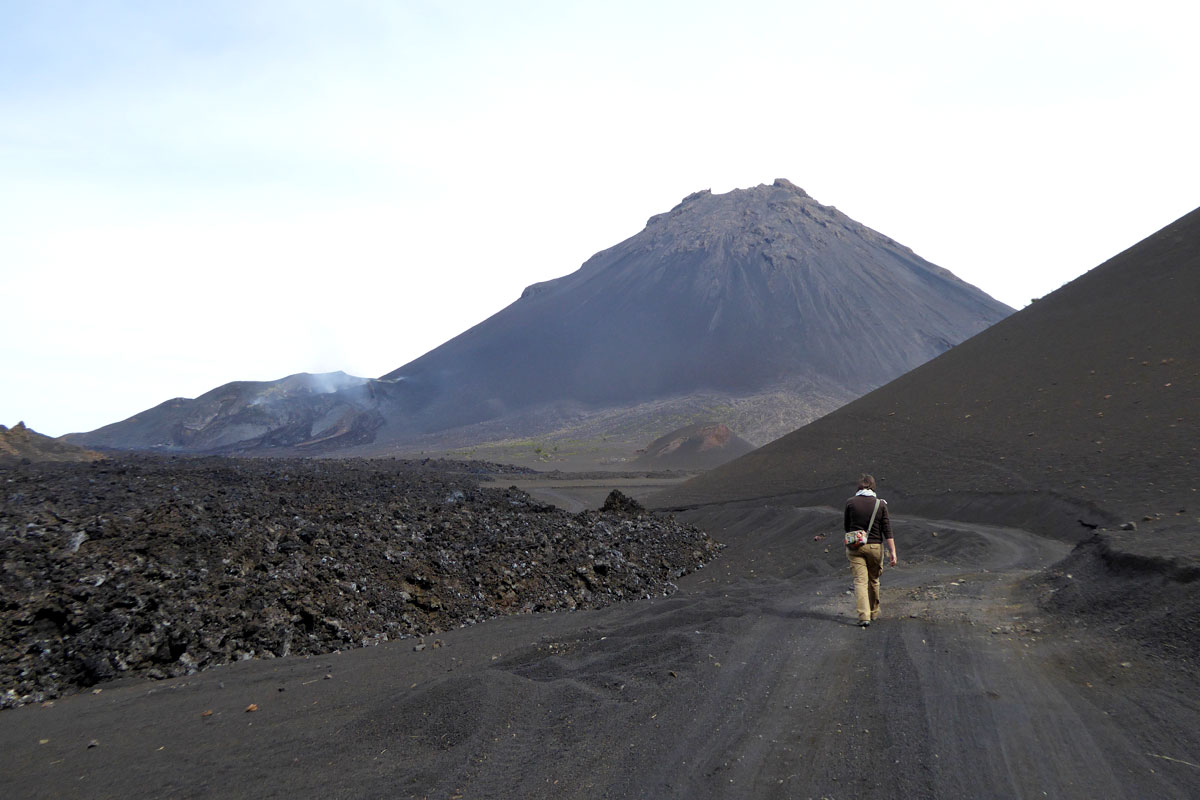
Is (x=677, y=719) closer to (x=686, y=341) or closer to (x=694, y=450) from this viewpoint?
(x=694, y=450)

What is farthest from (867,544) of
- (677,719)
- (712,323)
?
(712,323)

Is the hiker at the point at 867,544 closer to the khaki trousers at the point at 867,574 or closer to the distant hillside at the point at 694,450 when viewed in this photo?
the khaki trousers at the point at 867,574

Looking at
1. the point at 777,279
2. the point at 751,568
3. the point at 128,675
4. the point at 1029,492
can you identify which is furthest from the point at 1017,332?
the point at 777,279

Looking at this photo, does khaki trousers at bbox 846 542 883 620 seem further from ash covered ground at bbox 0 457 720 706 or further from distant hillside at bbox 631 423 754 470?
distant hillside at bbox 631 423 754 470

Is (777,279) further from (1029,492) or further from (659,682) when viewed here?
(659,682)

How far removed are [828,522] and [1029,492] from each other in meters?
4.89

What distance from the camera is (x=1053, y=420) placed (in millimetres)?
23781

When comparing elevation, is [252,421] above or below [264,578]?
above

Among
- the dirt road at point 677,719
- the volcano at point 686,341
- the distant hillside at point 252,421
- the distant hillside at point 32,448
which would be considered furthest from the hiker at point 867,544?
the distant hillside at point 252,421

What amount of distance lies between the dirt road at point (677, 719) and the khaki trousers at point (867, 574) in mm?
228

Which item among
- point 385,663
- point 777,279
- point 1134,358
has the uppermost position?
point 777,279

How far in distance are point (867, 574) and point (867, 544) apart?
0.34 metres

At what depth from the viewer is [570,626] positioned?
1085 centimetres

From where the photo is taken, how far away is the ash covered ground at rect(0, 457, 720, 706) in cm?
936
